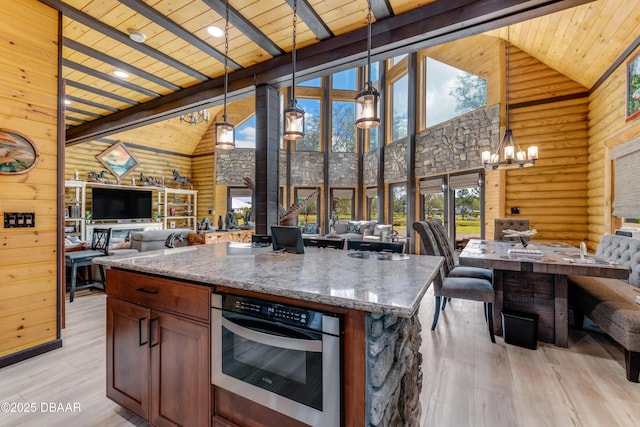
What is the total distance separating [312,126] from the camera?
9281 mm

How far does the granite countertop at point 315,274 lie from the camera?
1008 millimetres

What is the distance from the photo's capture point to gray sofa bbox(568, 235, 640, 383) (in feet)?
6.75

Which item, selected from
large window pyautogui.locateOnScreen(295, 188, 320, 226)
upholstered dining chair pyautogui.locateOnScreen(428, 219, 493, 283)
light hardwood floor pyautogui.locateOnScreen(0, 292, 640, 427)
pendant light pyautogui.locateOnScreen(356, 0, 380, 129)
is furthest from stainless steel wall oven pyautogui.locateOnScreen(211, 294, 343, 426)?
large window pyautogui.locateOnScreen(295, 188, 320, 226)

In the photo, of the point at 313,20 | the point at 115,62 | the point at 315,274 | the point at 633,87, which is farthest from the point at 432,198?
the point at 115,62

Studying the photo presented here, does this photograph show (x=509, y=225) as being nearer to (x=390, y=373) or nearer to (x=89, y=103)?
(x=390, y=373)

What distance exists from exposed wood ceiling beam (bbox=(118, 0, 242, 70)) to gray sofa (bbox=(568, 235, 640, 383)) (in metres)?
4.40

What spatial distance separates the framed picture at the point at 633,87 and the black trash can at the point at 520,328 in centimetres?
274

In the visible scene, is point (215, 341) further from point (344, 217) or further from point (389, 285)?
point (344, 217)

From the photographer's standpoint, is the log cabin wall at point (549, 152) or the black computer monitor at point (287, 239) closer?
the black computer monitor at point (287, 239)

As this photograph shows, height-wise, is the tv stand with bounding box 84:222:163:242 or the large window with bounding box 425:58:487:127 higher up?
the large window with bounding box 425:58:487:127

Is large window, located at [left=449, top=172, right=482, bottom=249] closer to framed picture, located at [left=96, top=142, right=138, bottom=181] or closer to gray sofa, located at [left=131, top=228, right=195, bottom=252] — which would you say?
gray sofa, located at [left=131, top=228, right=195, bottom=252]

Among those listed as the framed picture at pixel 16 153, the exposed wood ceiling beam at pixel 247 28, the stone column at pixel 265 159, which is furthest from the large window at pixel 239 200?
the framed picture at pixel 16 153

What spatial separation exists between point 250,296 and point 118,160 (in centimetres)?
928

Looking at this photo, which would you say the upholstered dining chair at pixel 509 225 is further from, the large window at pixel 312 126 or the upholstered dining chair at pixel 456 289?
the large window at pixel 312 126
